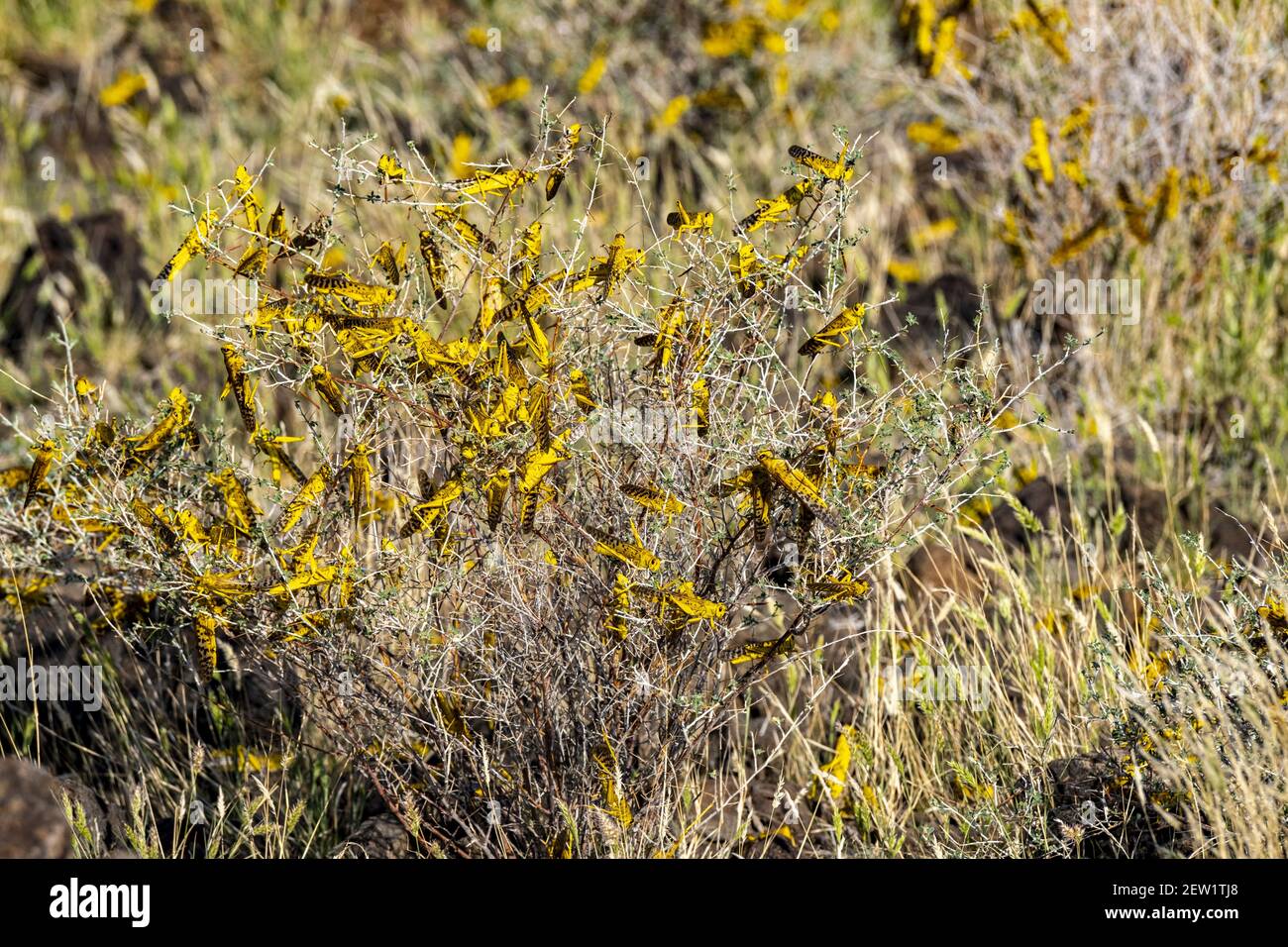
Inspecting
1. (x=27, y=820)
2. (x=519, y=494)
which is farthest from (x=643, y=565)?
(x=27, y=820)

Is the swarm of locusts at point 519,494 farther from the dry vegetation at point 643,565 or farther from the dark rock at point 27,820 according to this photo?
the dark rock at point 27,820

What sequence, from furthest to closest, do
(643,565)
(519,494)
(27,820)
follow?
(519,494)
(643,565)
(27,820)

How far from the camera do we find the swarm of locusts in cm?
247

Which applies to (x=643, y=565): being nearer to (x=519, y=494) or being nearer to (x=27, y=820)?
(x=519, y=494)

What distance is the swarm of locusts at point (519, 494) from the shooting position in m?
2.47

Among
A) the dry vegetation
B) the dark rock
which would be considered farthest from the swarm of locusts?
the dark rock

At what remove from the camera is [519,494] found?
2537 millimetres

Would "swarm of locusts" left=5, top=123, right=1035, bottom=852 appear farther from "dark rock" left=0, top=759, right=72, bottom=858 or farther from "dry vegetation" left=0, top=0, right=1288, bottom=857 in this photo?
"dark rock" left=0, top=759, right=72, bottom=858

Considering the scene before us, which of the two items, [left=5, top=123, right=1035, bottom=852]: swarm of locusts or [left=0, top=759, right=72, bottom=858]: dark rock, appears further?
[left=5, top=123, right=1035, bottom=852]: swarm of locusts

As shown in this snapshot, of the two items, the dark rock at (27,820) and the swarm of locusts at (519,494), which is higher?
the swarm of locusts at (519,494)

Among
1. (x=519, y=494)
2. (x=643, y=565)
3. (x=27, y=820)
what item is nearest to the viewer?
(x=27, y=820)

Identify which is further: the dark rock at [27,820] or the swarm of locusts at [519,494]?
the swarm of locusts at [519,494]

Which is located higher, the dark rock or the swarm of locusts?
the swarm of locusts

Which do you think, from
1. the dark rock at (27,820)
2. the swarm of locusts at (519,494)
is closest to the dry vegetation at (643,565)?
the swarm of locusts at (519,494)
